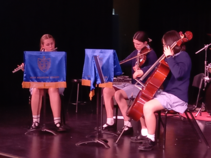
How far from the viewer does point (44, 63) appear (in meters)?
4.26

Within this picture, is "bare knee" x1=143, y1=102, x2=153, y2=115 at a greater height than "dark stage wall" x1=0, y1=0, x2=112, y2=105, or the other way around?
"dark stage wall" x1=0, y1=0, x2=112, y2=105

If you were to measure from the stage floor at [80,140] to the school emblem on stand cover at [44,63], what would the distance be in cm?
84

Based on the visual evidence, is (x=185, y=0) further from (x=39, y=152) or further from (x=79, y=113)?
(x=39, y=152)

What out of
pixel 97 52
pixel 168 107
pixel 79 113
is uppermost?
pixel 97 52

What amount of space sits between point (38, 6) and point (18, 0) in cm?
43

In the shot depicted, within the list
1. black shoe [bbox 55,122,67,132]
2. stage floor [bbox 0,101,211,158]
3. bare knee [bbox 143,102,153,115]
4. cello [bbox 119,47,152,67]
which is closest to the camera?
stage floor [bbox 0,101,211,158]

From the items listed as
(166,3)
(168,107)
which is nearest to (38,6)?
(166,3)

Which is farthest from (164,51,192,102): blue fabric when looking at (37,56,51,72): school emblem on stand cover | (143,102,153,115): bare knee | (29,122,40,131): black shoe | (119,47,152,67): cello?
(29,122,40,131): black shoe

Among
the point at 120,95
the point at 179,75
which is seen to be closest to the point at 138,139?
the point at 120,95

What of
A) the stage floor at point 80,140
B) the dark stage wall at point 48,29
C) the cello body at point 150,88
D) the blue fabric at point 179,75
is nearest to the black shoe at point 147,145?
the stage floor at point 80,140

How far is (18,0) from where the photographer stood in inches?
269

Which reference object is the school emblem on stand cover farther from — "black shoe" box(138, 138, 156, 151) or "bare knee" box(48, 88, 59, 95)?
"black shoe" box(138, 138, 156, 151)

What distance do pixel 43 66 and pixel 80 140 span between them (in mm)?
997

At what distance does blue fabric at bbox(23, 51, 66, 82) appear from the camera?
167 inches
